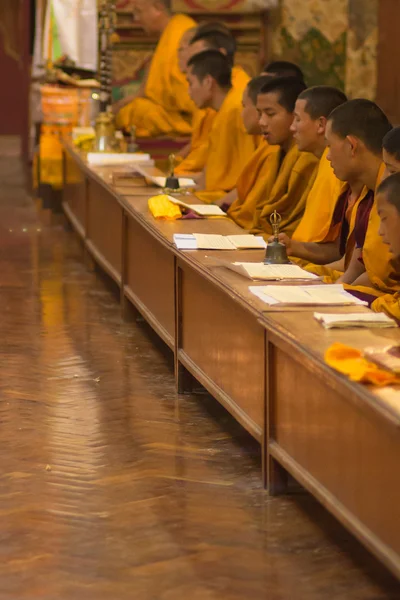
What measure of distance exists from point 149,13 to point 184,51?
1.53 m

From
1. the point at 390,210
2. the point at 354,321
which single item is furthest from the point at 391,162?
the point at 354,321

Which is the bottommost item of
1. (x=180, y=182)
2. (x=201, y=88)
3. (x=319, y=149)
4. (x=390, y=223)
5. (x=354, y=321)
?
(x=354, y=321)

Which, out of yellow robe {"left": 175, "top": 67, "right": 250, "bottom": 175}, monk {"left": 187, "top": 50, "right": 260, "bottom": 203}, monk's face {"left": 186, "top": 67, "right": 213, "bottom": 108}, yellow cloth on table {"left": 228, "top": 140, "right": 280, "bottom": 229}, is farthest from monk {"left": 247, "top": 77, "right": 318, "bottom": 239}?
yellow robe {"left": 175, "top": 67, "right": 250, "bottom": 175}

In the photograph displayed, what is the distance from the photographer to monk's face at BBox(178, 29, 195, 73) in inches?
343

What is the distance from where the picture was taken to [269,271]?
4.29 m

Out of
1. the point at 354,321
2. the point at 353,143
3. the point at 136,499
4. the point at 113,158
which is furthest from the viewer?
the point at 113,158

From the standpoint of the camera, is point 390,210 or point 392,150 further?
point 392,150

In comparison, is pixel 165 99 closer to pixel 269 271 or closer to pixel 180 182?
pixel 180 182

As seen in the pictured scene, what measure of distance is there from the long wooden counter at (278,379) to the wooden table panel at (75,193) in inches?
83.2

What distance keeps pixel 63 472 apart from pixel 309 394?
3.23 ft

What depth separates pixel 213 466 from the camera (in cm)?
407

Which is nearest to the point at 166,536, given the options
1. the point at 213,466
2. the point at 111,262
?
the point at 213,466

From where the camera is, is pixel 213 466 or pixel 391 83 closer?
pixel 213 466

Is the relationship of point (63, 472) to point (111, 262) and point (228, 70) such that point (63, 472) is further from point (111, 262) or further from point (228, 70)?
point (228, 70)
